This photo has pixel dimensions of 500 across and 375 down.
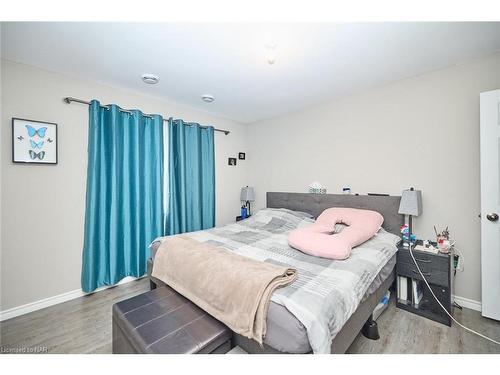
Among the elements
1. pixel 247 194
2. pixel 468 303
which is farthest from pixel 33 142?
pixel 468 303

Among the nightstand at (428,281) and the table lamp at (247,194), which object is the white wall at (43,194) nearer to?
the table lamp at (247,194)

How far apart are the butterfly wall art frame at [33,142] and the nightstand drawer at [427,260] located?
3621 millimetres

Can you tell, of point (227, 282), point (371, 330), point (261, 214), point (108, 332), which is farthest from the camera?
point (261, 214)

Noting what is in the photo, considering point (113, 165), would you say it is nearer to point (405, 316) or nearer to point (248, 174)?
point (248, 174)

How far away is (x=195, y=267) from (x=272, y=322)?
71 cm

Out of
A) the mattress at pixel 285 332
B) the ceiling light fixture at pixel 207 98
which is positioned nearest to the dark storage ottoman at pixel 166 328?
the mattress at pixel 285 332

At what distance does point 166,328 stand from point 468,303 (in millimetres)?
2756

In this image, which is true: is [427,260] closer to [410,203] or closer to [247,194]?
[410,203]

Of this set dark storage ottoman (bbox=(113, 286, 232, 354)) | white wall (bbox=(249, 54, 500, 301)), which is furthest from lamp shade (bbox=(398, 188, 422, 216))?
dark storage ottoman (bbox=(113, 286, 232, 354))

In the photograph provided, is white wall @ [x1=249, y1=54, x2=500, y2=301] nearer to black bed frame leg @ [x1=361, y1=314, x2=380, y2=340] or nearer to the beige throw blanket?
black bed frame leg @ [x1=361, y1=314, x2=380, y2=340]

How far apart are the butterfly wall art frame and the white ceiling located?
594 millimetres

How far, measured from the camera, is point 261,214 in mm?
3168
